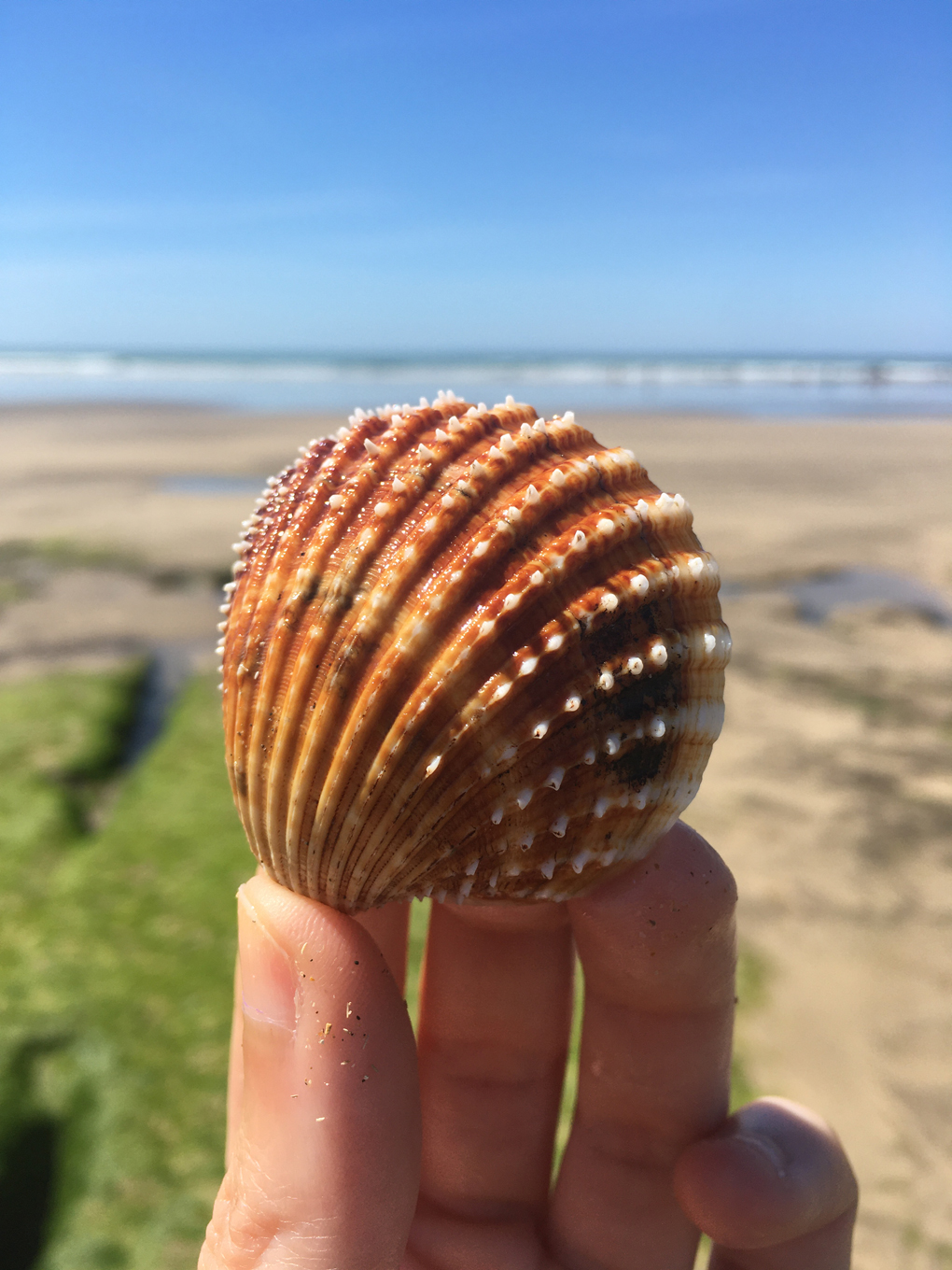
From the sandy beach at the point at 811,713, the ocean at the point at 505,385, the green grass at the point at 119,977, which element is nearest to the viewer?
the green grass at the point at 119,977

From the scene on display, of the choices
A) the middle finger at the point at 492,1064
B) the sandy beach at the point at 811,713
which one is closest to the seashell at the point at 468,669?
the middle finger at the point at 492,1064

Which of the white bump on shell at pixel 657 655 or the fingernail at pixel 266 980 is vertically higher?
the white bump on shell at pixel 657 655

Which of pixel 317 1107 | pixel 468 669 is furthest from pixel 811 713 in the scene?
pixel 317 1107

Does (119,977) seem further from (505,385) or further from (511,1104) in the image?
(505,385)

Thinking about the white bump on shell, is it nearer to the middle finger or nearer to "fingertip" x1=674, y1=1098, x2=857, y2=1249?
the middle finger

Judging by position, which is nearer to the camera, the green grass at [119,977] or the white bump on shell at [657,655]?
the white bump on shell at [657,655]

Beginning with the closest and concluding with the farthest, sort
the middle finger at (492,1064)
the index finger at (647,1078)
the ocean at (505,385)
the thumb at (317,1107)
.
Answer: the thumb at (317,1107)
the index finger at (647,1078)
the middle finger at (492,1064)
the ocean at (505,385)

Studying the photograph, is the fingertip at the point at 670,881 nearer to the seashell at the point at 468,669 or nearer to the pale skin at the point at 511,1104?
the pale skin at the point at 511,1104

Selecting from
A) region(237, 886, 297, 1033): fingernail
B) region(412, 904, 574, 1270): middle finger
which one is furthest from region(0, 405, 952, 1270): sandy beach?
region(237, 886, 297, 1033): fingernail
